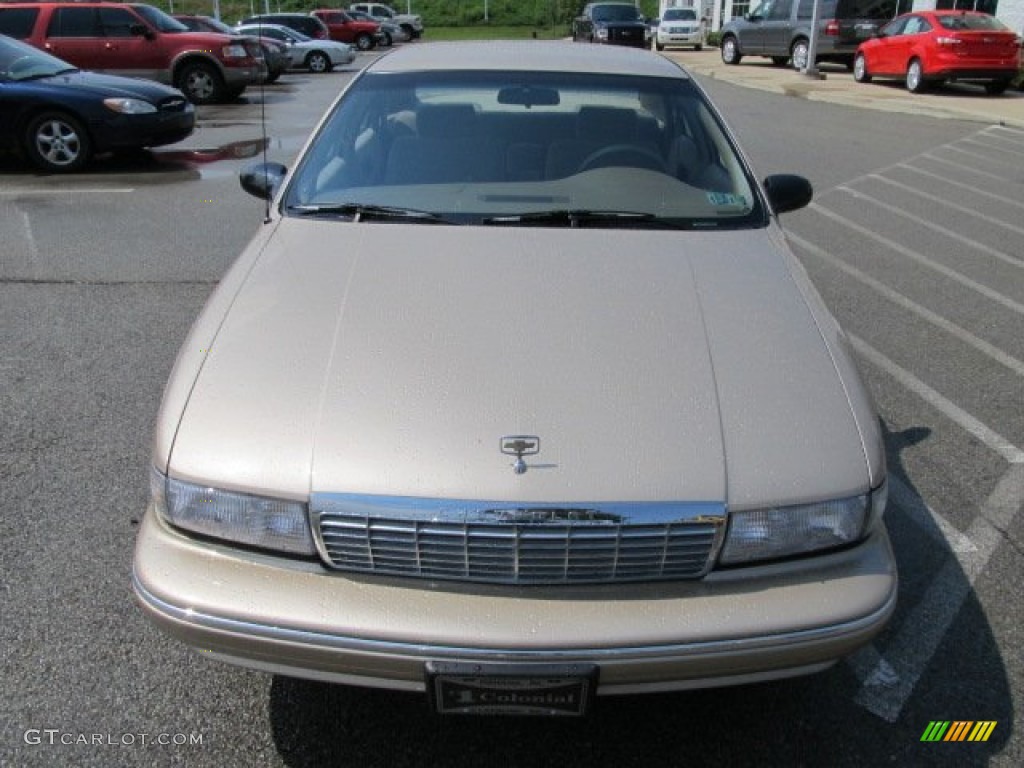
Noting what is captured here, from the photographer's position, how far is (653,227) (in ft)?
10.3

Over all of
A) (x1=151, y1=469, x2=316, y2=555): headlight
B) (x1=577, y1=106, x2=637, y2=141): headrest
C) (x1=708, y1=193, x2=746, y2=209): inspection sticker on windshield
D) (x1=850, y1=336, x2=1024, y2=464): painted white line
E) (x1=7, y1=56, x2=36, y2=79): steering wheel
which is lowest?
(x1=850, y1=336, x2=1024, y2=464): painted white line

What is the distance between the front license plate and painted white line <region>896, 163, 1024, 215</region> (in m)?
8.59

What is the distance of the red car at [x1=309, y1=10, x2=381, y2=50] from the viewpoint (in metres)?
38.1

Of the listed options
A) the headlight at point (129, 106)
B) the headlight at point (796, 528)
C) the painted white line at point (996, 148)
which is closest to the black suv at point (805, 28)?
the painted white line at point (996, 148)

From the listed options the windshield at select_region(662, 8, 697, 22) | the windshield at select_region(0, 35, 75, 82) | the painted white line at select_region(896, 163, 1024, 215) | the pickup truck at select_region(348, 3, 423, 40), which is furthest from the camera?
the pickup truck at select_region(348, 3, 423, 40)

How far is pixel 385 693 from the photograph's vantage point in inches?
101

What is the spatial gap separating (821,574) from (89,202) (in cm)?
828

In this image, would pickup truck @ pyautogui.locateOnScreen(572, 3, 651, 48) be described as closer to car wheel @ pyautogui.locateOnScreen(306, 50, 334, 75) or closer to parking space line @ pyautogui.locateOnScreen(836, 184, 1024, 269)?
car wheel @ pyautogui.locateOnScreen(306, 50, 334, 75)

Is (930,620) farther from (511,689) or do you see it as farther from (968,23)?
(968,23)

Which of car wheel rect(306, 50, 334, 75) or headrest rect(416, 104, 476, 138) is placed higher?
headrest rect(416, 104, 476, 138)

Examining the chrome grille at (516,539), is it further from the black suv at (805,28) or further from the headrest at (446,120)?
the black suv at (805,28)

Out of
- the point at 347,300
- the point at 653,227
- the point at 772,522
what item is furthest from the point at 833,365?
the point at 347,300

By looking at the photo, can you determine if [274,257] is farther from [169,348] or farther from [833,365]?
[169,348]

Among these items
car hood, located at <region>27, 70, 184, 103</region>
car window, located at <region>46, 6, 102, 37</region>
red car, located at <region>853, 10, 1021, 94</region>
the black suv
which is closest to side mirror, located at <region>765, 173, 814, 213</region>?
car hood, located at <region>27, 70, 184, 103</region>
